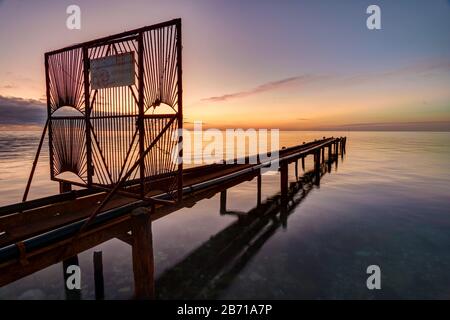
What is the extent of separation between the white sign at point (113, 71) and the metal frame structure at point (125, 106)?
159 mm

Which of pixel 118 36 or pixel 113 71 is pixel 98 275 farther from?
pixel 118 36

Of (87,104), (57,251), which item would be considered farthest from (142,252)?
(87,104)

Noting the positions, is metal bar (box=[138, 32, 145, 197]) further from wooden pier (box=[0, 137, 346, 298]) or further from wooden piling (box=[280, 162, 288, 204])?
wooden piling (box=[280, 162, 288, 204])

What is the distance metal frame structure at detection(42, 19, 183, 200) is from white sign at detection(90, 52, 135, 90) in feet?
0.52

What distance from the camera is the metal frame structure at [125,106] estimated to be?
5742 millimetres

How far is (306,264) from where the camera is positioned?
363 inches

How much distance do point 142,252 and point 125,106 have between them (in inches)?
137

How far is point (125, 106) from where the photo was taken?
6391mm

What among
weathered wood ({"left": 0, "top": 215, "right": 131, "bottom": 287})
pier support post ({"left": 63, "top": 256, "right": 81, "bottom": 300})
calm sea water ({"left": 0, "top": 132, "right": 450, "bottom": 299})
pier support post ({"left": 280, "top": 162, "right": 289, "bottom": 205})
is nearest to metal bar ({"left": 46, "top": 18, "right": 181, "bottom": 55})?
weathered wood ({"left": 0, "top": 215, "right": 131, "bottom": 287})

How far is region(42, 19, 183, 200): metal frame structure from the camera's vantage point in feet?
18.8

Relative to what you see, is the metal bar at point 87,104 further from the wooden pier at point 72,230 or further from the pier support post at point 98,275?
the pier support post at point 98,275
